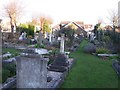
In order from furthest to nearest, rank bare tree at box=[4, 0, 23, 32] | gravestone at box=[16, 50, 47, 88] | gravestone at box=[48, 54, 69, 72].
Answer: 1. bare tree at box=[4, 0, 23, 32]
2. gravestone at box=[48, 54, 69, 72]
3. gravestone at box=[16, 50, 47, 88]

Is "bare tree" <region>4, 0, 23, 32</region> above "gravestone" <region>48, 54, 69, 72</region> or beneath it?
above

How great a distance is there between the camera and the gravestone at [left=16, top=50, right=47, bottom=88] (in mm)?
7129

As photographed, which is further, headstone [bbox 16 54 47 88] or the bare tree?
the bare tree

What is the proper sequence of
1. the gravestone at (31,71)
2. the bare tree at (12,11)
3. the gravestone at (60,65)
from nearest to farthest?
the gravestone at (31,71), the gravestone at (60,65), the bare tree at (12,11)

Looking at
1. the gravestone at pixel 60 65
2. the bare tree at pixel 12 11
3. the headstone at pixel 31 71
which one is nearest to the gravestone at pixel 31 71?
the headstone at pixel 31 71

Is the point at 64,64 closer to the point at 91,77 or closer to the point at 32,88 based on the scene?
the point at 91,77

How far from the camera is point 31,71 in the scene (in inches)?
281

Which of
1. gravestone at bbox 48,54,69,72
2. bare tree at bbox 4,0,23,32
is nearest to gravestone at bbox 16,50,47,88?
gravestone at bbox 48,54,69,72

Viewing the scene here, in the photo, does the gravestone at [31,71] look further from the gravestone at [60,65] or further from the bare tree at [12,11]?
the bare tree at [12,11]

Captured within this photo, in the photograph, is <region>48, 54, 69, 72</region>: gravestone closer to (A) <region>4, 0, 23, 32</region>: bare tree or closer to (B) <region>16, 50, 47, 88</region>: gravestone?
(B) <region>16, 50, 47, 88</region>: gravestone

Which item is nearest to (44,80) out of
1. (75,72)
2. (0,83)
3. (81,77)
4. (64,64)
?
(0,83)

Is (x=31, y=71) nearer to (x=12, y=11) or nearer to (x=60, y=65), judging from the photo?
(x=60, y=65)

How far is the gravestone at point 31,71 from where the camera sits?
713cm

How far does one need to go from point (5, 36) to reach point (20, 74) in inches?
962
